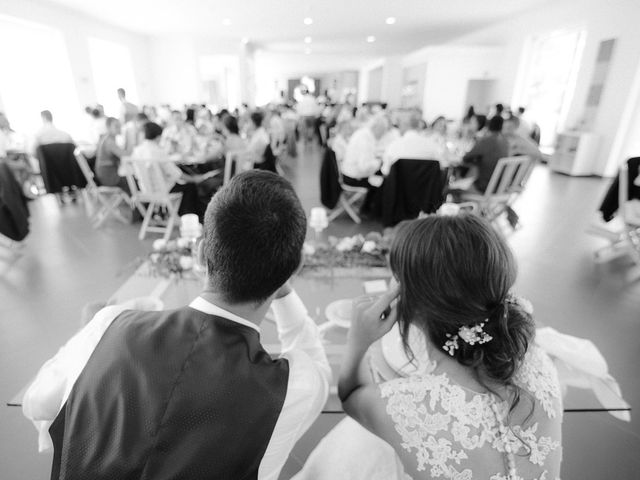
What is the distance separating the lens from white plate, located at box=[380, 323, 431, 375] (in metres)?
1.09

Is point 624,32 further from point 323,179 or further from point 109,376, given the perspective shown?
point 109,376

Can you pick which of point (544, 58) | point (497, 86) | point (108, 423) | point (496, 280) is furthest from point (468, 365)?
point (497, 86)

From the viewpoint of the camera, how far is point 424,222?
0.77 m

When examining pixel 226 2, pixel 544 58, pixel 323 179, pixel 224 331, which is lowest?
pixel 323 179

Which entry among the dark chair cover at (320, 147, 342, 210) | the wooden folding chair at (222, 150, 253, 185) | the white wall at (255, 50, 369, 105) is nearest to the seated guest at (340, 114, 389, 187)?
the dark chair cover at (320, 147, 342, 210)

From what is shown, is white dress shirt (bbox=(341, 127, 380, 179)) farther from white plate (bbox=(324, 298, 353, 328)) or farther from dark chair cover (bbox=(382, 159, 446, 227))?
white plate (bbox=(324, 298, 353, 328))

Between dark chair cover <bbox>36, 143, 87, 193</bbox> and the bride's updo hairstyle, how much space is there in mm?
5201

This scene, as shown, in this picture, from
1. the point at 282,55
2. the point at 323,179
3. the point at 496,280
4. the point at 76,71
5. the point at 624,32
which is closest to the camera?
the point at 496,280

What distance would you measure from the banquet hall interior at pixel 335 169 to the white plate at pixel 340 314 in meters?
0.01

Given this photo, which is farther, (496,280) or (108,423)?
(496,280)

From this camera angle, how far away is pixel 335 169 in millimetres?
4277

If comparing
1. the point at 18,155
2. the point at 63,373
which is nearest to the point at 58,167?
the point at 18,155

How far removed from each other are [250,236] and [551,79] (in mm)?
10337

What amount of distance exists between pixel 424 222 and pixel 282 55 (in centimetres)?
1907
